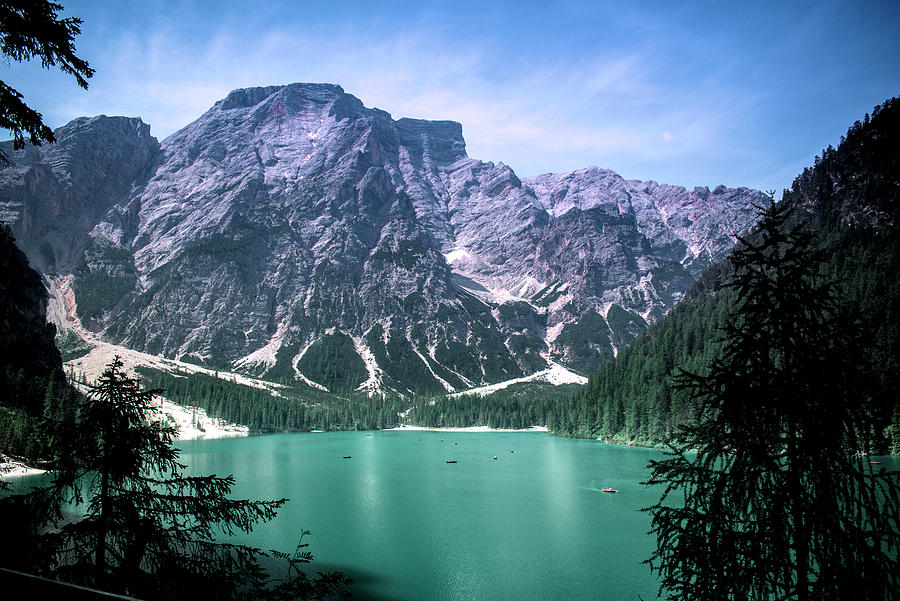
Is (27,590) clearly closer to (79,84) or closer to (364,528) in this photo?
(79,84)

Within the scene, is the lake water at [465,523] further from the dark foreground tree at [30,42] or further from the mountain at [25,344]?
the dark foreground tree at [30,42]

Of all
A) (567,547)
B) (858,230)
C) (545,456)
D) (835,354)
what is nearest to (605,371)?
(545,456)

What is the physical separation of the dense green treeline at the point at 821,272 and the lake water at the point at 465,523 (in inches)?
786

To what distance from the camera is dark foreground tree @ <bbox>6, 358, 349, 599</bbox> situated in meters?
9.05

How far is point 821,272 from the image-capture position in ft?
330

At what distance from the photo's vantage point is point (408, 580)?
3503 cm

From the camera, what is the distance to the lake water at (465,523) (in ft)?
114

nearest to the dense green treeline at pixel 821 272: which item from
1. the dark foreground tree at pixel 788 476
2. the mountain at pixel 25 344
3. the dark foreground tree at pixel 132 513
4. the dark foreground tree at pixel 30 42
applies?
the dark foreground tree at pixel 788 476

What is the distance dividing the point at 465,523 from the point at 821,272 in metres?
89.5

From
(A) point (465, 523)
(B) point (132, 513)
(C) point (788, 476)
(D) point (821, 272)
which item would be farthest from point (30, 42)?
(D) point (821, 272)

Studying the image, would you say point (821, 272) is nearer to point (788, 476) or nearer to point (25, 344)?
point (788, 476)

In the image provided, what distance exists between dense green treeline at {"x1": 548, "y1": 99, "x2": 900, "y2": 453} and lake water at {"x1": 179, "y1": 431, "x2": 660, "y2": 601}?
1995cm

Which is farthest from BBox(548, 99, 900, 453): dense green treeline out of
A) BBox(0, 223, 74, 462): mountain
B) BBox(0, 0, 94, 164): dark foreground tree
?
BBox(0, 223, 74, 462): mountain

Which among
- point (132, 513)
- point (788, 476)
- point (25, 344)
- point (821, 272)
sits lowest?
point (132, 513)
